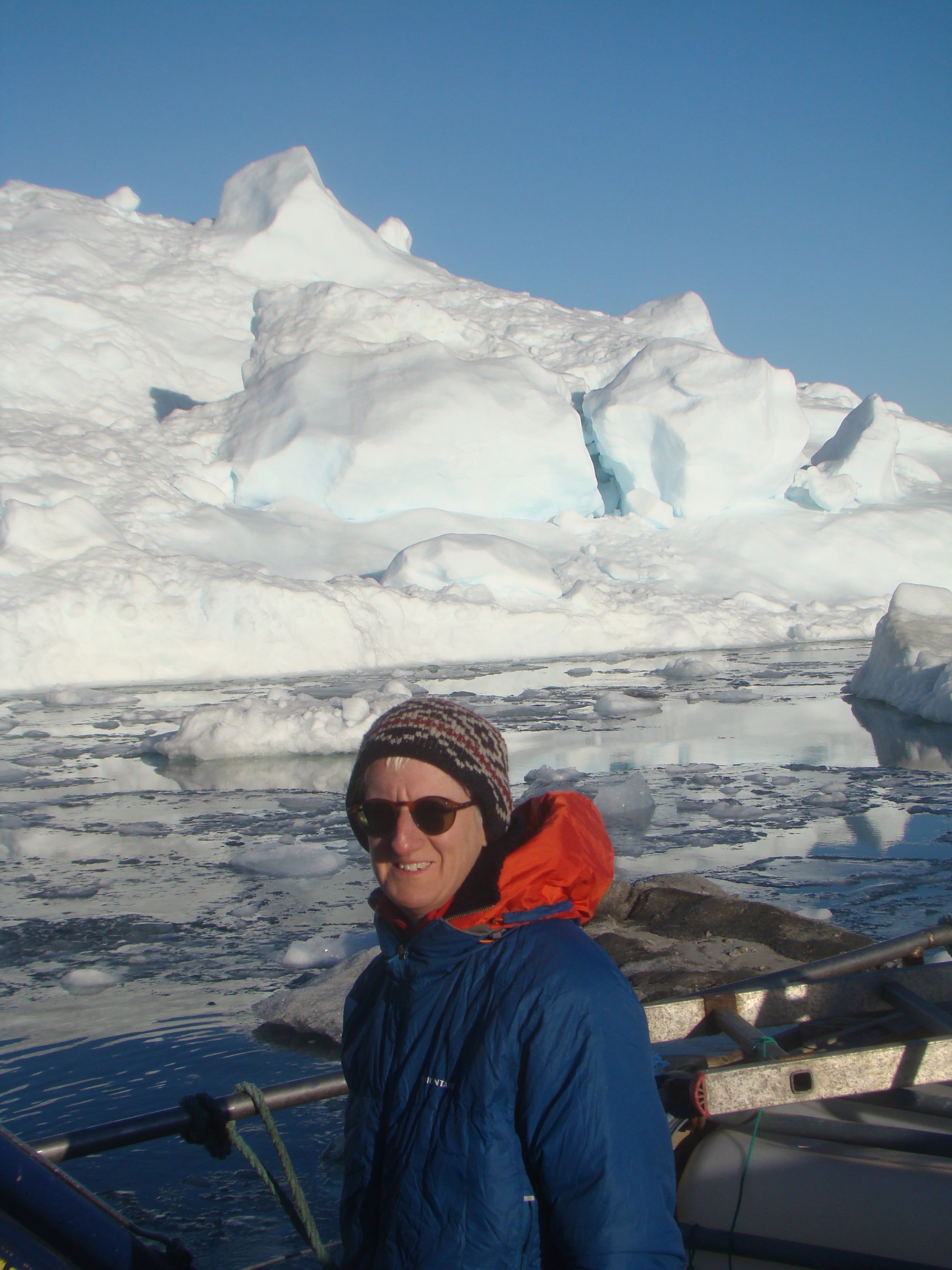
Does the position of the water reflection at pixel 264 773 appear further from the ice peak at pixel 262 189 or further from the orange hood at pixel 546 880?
the ice peak at pixel 262 189

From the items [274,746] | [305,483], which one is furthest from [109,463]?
[274,746]

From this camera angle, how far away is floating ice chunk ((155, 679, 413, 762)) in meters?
7.83

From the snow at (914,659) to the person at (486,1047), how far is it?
862 cm

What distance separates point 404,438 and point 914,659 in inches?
442

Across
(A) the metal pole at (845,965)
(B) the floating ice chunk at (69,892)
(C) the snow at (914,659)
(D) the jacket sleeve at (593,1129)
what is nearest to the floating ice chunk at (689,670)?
(C) the snow at (914,659)

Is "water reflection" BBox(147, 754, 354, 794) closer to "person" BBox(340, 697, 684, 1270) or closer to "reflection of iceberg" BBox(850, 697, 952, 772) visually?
"reflection of iceberg" BBox(850, 697, 952, 772)

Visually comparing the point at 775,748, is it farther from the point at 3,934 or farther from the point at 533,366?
the point at 533,366

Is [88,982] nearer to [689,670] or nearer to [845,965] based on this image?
[845,965]

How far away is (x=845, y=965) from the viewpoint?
2188mm

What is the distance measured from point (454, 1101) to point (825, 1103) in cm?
96

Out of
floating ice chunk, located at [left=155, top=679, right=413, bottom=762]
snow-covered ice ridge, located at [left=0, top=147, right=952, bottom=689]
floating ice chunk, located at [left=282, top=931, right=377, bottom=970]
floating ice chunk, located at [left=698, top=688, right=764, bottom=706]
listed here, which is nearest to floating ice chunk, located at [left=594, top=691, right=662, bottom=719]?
floating ice chunk, located at [left=698, top=688, right=764, bottom=706]

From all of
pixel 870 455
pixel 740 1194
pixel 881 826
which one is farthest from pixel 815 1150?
pixel 870 455

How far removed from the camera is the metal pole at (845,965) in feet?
6.97

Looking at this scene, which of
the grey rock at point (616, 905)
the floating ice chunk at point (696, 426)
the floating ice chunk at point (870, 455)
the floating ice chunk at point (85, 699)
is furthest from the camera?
the floating ice chunk at point (870, 455)
